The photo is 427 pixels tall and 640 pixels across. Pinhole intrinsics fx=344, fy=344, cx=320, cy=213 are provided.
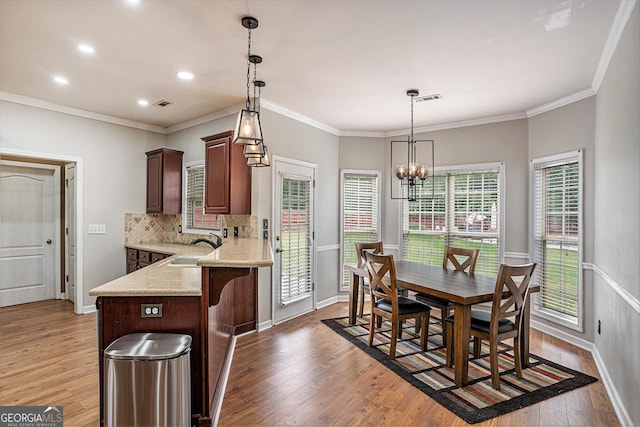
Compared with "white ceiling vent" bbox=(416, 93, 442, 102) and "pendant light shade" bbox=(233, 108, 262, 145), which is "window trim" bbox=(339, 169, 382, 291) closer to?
"white ceiling vent" bbox=(416, 93, 442, 102)

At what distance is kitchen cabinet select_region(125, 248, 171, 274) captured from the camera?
14.8 feet

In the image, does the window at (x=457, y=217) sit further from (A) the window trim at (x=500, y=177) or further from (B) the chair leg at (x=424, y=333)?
(B) the chair leg at (x=424, y=333)

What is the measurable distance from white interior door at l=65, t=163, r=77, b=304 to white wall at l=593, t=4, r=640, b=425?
5.89 metres

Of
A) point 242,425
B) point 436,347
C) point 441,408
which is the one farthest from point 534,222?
point 242,425

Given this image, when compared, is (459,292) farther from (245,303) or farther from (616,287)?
(245,303)

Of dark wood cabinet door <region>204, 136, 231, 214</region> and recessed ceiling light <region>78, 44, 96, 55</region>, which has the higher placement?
recessed ceiling light <region>78, 44, 96, 55</region>

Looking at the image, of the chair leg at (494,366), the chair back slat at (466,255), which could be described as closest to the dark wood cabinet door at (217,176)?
the chair back slat at (466,255)

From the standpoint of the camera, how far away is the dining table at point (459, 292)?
2.75m

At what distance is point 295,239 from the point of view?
178 inches

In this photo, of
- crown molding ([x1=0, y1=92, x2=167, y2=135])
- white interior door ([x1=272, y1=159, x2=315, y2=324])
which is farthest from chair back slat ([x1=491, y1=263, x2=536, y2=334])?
crown molding ([x1=0, y1=92, x2=167, y2=135])

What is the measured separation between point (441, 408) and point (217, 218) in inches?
136

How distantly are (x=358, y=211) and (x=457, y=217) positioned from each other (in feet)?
4.85

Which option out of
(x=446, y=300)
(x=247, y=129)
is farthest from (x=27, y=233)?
(x=446, y=300)

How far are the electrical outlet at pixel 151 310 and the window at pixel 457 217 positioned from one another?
13.2ft
